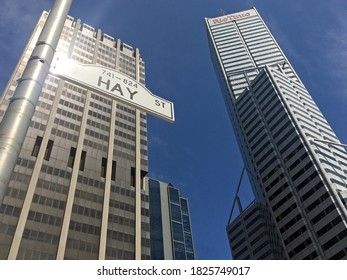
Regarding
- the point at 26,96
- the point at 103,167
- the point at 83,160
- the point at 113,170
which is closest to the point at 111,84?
the point at 26,96

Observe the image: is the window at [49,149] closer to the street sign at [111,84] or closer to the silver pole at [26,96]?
the street sign at [111,84]

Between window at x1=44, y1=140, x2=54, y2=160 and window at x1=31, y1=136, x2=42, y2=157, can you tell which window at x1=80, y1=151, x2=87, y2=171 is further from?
window at x1=31, y1=136, x2=42, y2=157

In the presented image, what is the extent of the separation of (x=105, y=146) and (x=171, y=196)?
205 feet

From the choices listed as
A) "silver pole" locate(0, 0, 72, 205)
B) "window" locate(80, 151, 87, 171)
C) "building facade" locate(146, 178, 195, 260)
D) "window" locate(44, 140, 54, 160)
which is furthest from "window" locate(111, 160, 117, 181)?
"silver pole" locate(0, 0, 72, 205)

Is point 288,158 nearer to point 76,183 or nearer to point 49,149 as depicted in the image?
point 76,183

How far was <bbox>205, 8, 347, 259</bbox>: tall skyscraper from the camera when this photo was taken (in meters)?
83.6

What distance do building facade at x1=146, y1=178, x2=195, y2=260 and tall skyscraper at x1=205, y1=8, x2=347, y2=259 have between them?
18.5 m

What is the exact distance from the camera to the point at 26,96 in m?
5.57

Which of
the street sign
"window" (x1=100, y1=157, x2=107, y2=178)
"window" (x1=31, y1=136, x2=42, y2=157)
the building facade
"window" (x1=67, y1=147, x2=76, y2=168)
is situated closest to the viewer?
the street sign

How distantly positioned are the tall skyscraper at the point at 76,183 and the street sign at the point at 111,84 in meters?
59.2

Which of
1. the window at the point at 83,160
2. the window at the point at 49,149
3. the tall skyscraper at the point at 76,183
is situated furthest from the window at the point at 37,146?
the window at the point at 83,160

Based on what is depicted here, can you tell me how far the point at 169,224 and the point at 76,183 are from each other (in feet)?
215

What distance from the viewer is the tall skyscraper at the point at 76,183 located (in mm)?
62472

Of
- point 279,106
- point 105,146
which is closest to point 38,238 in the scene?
point 105,146
